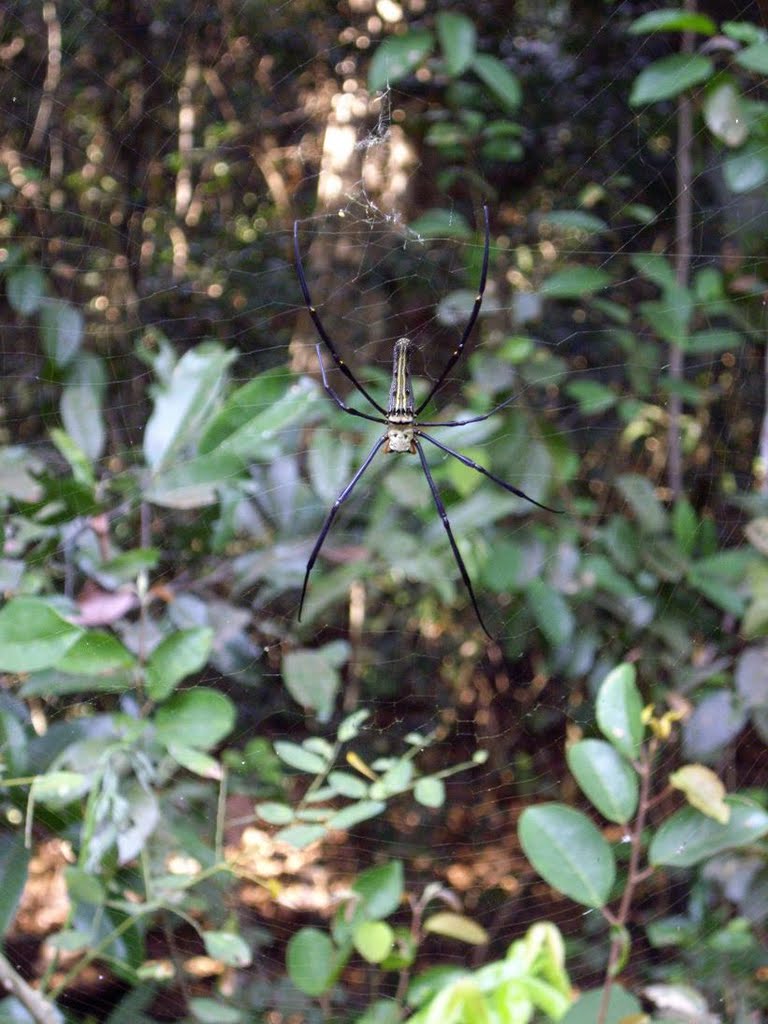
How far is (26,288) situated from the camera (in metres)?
1.64

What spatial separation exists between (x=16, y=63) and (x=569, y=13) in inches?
52.2

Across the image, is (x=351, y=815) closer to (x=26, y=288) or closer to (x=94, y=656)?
(x=94, y=656)

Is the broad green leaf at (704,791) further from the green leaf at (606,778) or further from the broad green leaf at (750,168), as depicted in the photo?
the broad green leaf at (750,168)

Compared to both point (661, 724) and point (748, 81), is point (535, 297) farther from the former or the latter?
point (661, 724)

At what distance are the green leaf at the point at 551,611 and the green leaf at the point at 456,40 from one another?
36.5 inches

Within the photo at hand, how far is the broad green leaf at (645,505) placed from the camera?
5.52 ft

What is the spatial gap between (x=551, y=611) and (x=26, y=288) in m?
1.12

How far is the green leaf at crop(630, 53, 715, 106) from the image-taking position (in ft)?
4.59

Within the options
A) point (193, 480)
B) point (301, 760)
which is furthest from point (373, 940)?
point (193, 480)

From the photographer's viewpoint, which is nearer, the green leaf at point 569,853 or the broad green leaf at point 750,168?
the green leaf at point 569,853

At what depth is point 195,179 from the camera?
8.32 feet

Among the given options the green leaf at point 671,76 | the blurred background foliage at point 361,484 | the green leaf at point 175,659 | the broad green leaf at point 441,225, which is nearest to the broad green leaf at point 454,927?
the blurred background foliage at point 361,484

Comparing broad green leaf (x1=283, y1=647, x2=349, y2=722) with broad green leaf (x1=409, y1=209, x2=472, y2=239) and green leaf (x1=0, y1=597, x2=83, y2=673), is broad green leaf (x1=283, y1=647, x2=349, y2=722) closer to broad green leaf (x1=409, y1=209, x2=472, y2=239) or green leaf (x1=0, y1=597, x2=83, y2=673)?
green leaf (x1=0, y1=597, x2=83, y2=673)

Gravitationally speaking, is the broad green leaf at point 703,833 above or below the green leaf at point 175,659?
below
